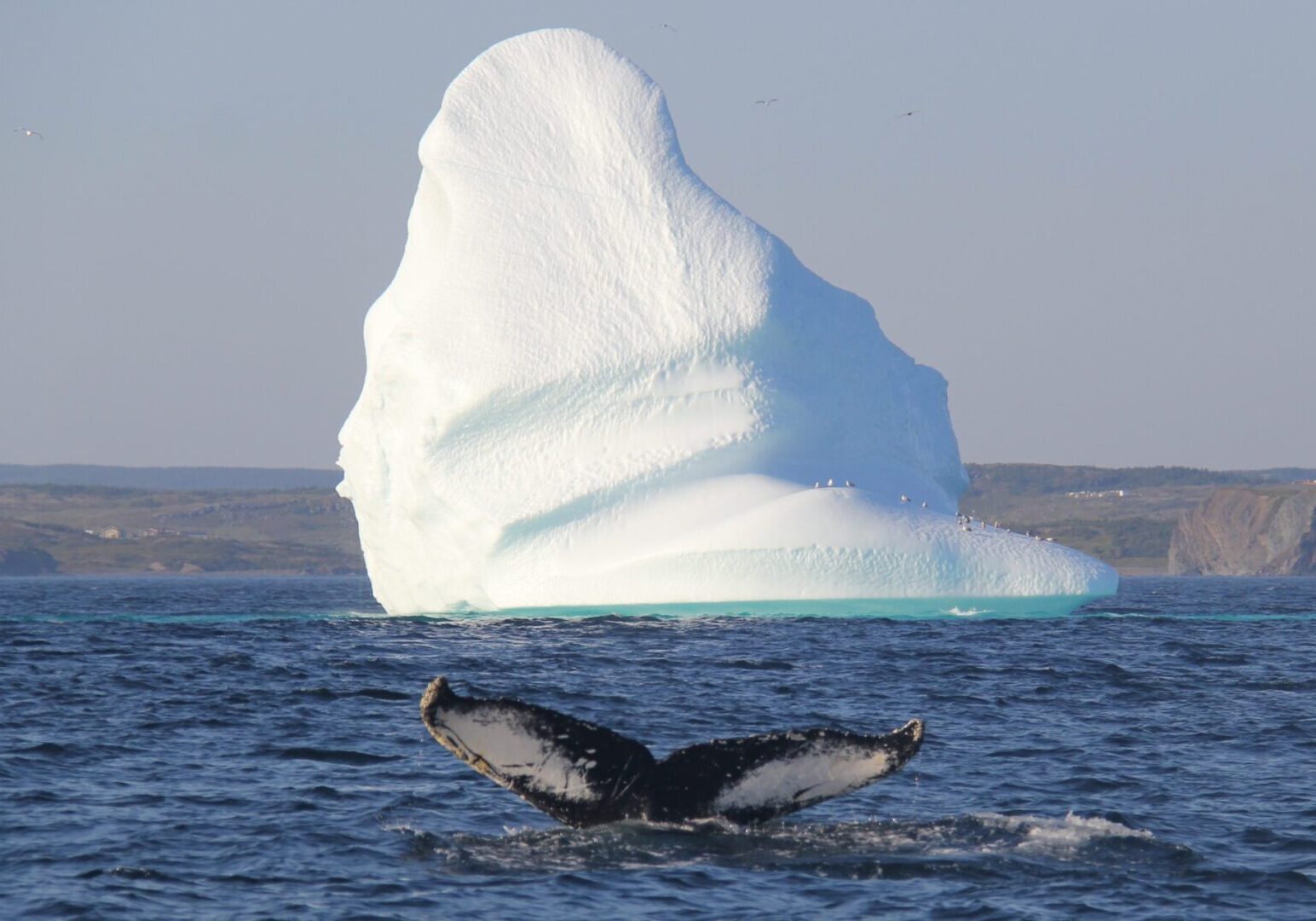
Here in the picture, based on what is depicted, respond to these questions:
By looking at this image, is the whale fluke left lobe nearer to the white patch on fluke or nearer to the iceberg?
the white patch on fluke

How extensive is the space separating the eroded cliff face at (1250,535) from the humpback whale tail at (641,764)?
14208 cm

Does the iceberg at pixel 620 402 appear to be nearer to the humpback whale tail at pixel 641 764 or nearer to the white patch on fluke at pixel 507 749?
the humpback whale tail at pixel 641 764

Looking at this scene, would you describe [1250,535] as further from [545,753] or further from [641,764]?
[545,753]

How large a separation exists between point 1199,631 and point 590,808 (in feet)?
80.4

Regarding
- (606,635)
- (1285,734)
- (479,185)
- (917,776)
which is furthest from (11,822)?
(479,185)

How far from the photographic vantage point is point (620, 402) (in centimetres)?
3177

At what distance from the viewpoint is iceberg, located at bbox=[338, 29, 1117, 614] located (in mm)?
29828

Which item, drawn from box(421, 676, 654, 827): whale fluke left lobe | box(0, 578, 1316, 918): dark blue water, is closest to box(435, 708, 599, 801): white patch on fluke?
box(421, 676, 654, 827): whale fluke left lobe

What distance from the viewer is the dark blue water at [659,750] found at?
10.0 meters

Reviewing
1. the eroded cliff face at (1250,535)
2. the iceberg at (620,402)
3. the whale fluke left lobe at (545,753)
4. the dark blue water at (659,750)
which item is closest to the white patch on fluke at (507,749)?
the whale fluke left lobe at (545,753)

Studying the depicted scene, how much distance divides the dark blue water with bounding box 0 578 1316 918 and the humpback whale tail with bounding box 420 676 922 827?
13.5 inches

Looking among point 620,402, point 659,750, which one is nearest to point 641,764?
point 659,750

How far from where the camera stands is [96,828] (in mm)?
11750

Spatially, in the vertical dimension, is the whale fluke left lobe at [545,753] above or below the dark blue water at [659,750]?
above
